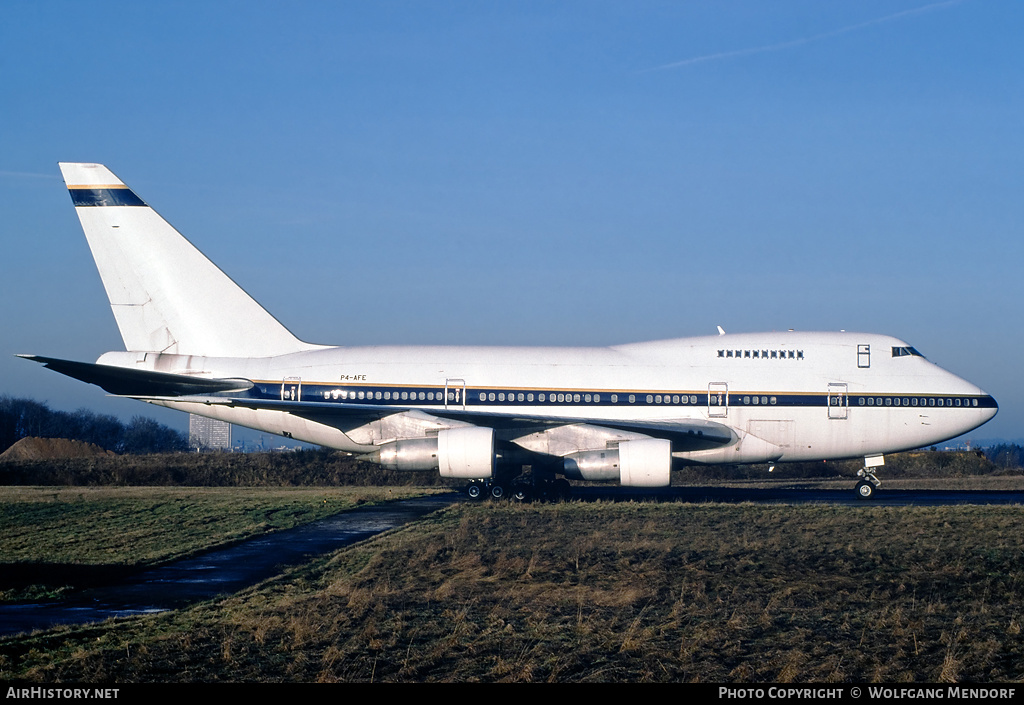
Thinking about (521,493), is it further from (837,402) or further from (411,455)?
(837,402)

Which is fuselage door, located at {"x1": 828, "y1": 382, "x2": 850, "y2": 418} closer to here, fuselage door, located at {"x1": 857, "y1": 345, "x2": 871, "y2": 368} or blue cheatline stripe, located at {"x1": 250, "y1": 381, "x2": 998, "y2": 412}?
blue cheatline stripe, located at {"x1": 250, "y1": 381, "x2": 998, "y2": 412}

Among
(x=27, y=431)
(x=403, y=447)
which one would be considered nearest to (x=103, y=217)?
(x=403, y=447)

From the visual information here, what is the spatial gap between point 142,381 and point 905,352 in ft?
65.0

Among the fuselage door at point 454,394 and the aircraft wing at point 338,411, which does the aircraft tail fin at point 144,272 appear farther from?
the fuselage door at point 454,394

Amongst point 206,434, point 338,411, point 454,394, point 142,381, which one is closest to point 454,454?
point 454,394

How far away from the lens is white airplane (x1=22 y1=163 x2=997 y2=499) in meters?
22.2

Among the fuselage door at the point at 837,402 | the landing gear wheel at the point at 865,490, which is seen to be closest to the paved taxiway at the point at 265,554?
the landing gear wheel at the point at 865,490

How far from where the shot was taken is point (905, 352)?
23641 millimetres

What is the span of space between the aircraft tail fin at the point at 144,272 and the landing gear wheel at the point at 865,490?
16.6 m

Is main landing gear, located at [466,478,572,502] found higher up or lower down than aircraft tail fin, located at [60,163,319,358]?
lower down

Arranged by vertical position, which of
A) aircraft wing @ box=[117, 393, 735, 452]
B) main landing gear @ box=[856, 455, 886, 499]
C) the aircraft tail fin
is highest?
the aircraft tail fin

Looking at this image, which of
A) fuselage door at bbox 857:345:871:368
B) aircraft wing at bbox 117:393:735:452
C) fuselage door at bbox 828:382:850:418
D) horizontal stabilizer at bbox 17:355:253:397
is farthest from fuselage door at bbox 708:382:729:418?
horizontal stabilizer at bbox 17:355:253:397

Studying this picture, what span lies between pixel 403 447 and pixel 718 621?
1289 centimetres

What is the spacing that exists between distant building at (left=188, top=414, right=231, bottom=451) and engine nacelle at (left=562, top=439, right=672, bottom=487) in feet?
337
